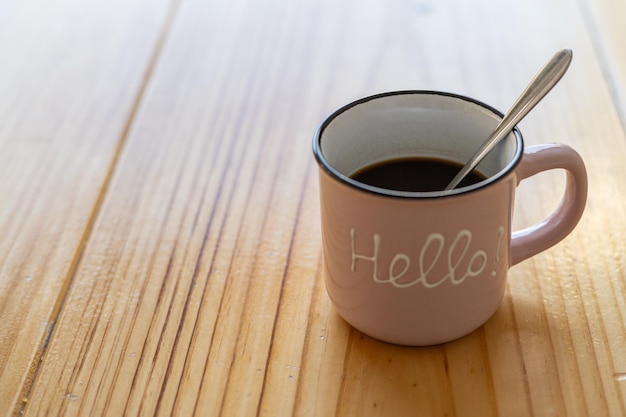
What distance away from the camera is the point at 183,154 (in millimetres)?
851

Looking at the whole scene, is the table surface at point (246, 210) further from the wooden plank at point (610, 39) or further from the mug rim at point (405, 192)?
the mug rim at point (405, 192)

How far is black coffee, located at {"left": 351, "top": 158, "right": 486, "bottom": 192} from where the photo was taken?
24.8 inches

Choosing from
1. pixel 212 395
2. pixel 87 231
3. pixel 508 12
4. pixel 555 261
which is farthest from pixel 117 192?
pixel 508 12

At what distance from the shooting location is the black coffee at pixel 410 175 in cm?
63

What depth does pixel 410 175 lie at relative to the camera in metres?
0.64

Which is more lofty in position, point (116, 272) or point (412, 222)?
point (412, 222)

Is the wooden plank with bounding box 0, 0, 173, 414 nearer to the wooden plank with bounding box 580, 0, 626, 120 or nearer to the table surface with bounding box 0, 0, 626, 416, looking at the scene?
the table surface with bounding box 0, 0, 626, 416

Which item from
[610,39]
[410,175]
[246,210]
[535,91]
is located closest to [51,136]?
[246,210]

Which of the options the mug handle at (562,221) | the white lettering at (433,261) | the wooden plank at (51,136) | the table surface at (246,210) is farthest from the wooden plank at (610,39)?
the wooden plank at (51,136)

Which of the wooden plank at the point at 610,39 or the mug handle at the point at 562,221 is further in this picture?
the wooden plank at the point at 610,39

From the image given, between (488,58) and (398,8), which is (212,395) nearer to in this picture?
(488,58)

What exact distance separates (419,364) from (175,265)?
9.8 inches

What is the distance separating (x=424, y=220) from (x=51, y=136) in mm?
533

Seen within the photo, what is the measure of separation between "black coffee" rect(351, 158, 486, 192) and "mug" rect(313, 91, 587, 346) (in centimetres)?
1
